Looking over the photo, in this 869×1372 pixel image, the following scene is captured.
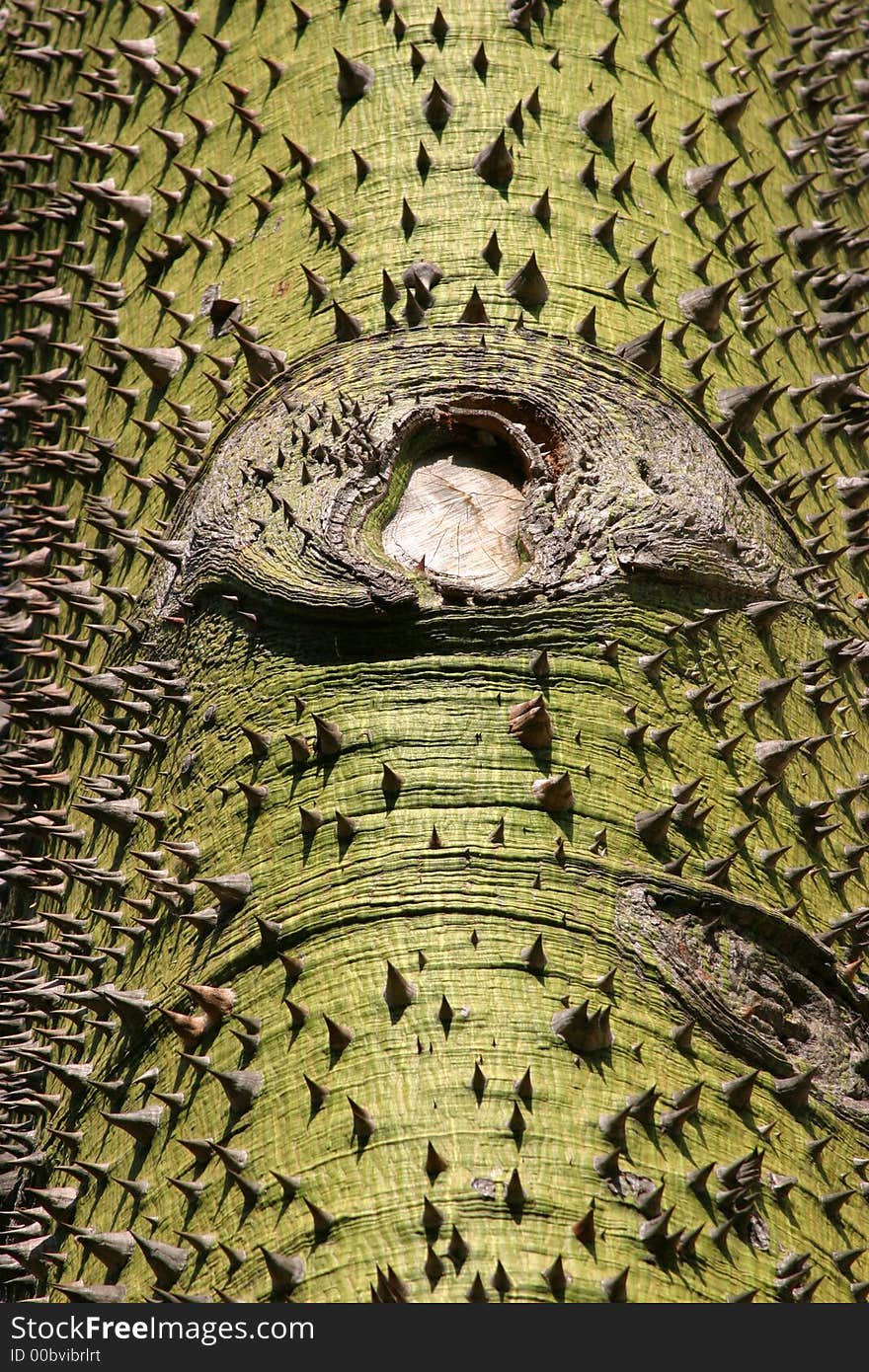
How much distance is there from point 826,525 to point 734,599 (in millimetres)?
484

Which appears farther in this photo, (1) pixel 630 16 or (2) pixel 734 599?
(1) pixel 630 16

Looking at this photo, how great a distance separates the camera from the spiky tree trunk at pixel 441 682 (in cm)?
237

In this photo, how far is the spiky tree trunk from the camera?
7.79 ft

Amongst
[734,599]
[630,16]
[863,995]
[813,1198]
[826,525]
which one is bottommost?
[813,1198]

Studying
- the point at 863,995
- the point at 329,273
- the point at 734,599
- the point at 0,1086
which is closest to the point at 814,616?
the point at 734,599

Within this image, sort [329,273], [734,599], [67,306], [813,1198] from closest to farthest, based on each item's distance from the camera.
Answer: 1. [813,1198]
2. [734,599]
3. [329,273]
4. [67,306]

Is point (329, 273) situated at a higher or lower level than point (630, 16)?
lower

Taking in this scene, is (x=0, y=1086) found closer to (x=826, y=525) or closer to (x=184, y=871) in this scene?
(x=184, y=871)

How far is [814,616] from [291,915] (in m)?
1.23

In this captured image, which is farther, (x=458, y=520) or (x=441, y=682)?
(x=458, y=520)

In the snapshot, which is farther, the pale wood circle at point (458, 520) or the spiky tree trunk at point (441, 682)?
the pale wood circle at point (458, 520)

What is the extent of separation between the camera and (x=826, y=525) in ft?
10.8

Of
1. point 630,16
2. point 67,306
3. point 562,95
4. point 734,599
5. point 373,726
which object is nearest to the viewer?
point 373,726

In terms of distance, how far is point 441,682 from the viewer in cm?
266
